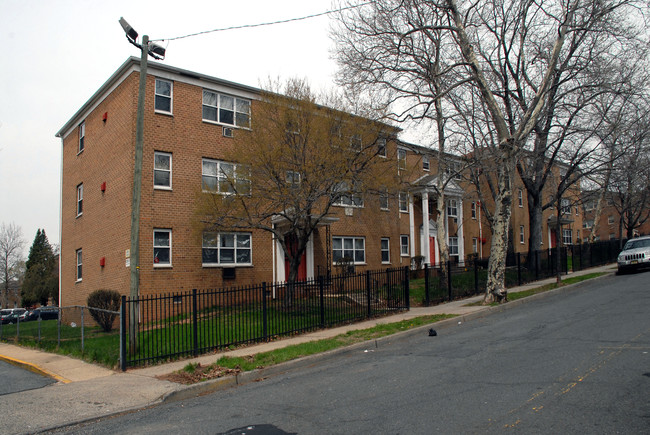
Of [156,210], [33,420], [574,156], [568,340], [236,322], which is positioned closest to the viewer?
[33,420]

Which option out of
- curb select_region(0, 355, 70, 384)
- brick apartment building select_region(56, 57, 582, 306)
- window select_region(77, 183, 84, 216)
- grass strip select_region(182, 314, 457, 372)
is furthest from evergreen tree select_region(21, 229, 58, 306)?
grass strip select_region(182, 314, 457, 372)

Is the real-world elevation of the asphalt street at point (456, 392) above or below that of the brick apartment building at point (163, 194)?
below

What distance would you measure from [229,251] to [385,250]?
33.9ft

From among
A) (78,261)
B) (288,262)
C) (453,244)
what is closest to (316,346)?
(288,262)

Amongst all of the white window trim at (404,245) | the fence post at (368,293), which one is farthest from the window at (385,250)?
the fence post at (368,293)

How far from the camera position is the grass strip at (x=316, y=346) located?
32.2ft

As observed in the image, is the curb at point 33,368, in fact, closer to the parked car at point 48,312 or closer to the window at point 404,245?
the parked car at point 48,312

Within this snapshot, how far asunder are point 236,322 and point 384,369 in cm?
483

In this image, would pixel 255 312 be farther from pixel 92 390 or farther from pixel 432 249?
pixel 432 249

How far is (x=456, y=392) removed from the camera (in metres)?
6.71

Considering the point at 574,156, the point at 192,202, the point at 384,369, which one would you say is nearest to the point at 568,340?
the point at 384,369

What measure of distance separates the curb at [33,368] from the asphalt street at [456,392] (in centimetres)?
346

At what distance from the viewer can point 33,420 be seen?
7094 millimetres

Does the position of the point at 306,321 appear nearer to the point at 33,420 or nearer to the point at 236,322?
the point at 236,322
